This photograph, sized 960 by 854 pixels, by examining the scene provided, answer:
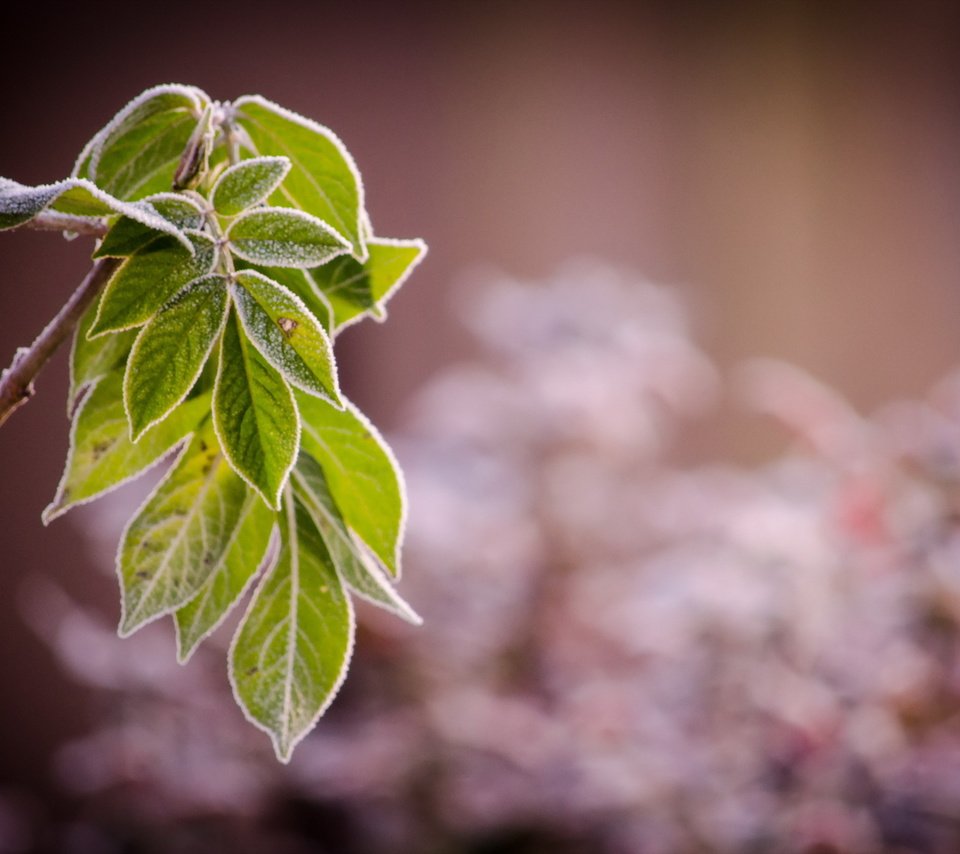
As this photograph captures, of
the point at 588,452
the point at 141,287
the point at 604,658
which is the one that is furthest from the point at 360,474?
the point at 588,452

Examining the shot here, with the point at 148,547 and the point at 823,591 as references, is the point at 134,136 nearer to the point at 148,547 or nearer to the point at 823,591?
the point at 148,547

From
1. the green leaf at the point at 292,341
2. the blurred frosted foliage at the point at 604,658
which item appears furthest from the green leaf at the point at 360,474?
the blurred frosted foliage at the point at 604,658

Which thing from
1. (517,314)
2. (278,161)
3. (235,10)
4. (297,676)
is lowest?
(297,676)

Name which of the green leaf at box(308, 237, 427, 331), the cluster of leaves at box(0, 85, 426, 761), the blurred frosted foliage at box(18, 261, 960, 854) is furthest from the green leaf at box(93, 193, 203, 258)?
the blurred frosted foliage at box(18, 261, 960, 854)

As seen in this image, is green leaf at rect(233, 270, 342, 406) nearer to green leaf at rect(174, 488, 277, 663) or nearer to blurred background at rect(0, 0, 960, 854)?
green leaf at rect(174, 488, 277, 663)

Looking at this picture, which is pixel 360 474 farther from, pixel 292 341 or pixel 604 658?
pixel 604 658

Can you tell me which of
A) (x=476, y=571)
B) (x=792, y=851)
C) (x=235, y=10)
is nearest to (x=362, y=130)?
(x=235, y=10)

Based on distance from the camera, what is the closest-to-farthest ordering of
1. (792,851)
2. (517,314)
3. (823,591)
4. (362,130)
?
(792,851)
(823,591)
(517,314)
(362,130)
